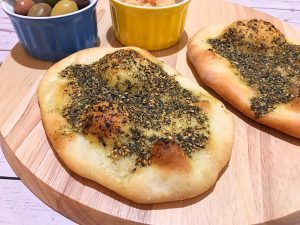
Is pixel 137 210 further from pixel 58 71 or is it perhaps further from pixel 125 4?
pixel 125 4

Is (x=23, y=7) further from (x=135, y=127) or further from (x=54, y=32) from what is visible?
(x=135, y=127)

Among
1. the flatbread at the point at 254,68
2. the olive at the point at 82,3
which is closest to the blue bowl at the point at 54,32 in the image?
the olive at the point at 82,3

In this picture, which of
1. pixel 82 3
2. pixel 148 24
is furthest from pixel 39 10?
pixel 148 24

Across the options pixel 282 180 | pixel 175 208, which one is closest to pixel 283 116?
pixel 282 180

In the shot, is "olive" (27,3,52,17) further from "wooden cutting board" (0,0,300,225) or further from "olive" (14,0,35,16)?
"wooden cutting board" (0,0,300,225)

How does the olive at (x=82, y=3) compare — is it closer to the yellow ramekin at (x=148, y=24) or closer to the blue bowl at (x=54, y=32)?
the blue bowl at (x=54, y=32)

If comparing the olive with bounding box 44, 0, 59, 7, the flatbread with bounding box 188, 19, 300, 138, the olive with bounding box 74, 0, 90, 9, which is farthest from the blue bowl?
the flatbread with bounding box 188, 19, 300, 138
